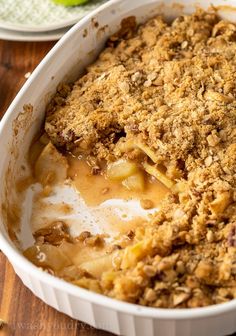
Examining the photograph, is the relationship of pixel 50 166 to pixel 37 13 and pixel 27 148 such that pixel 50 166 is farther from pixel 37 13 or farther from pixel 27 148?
pixel 37 13

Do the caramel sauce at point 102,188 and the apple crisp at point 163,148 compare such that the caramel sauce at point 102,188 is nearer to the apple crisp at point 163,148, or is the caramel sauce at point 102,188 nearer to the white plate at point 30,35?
the apple crisp at point 163,148

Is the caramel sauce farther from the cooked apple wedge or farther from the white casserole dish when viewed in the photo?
the white casserole dish

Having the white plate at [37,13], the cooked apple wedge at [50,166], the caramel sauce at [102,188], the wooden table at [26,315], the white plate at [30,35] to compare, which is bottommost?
the wooden table at [26,315]

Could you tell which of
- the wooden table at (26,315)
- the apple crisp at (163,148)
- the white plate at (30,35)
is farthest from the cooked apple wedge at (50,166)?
the white plate at (30,35)

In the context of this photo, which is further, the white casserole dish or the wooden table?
the wooden table

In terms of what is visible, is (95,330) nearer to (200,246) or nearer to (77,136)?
(200,246)

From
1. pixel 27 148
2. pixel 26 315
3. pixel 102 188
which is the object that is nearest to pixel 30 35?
pixel 27 148

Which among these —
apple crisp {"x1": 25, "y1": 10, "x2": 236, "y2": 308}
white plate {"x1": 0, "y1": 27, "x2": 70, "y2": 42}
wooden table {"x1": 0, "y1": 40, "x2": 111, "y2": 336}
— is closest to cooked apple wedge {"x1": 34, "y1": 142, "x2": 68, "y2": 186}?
apple crisp {"x1": 25, "y1": 10, "x2": 236, "y2": 308}
